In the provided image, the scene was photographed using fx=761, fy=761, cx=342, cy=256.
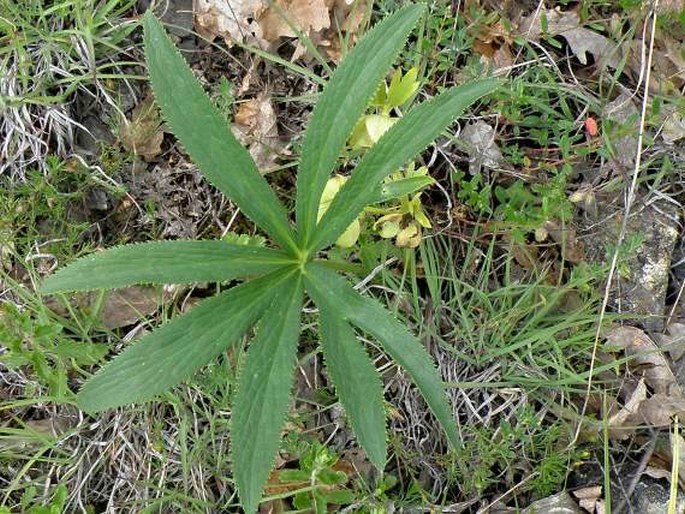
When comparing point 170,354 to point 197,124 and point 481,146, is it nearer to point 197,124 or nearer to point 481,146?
point 197,124

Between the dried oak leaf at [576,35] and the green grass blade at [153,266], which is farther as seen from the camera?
the dried oak leaf at [576,35]

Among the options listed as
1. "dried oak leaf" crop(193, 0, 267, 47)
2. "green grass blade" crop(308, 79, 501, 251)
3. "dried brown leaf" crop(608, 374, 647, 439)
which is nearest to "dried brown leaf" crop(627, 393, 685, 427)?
"dried brown leaf" crop(608, 374, 647, 439)

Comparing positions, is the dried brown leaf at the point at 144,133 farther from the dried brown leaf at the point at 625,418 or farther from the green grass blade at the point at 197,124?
the dried brown leaf at the point at 625,418

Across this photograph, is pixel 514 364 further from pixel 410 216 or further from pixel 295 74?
pixel 295 74

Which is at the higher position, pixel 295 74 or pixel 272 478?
pixel 295 74

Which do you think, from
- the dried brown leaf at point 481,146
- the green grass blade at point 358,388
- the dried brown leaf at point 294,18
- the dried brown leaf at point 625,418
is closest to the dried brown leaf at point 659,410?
the dried brown leaf at point 625,418

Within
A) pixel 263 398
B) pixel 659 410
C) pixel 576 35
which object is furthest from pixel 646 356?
pixel 263 398

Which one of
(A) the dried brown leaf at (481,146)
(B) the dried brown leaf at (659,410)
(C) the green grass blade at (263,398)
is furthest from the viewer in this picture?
(A) the dried brown leaf at (481,146)

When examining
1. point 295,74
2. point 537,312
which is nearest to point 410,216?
point 537,312
